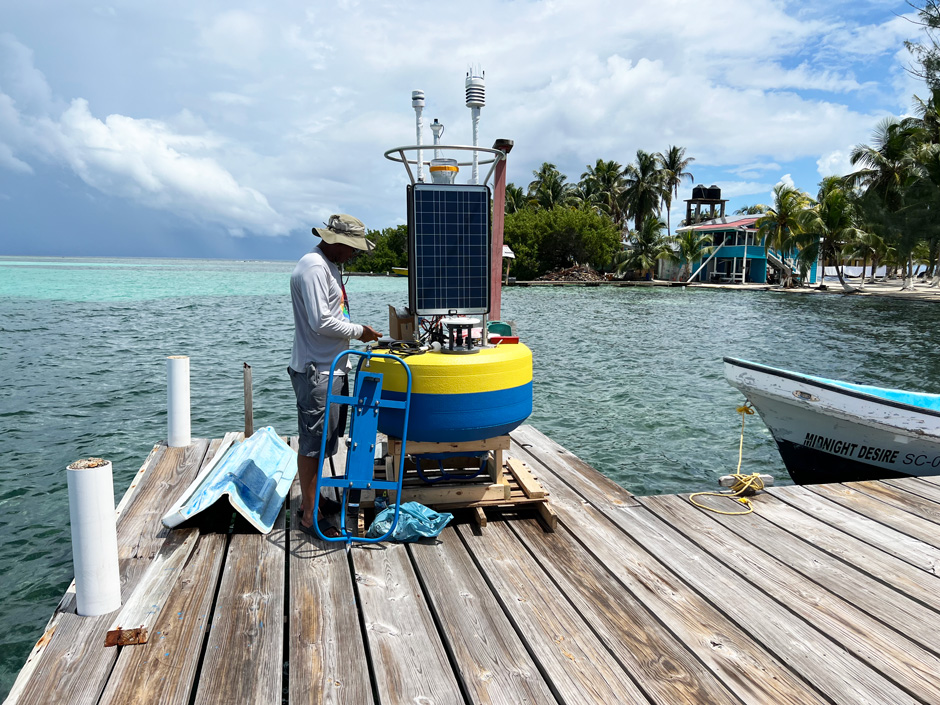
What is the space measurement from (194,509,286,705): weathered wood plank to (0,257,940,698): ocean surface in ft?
6.42

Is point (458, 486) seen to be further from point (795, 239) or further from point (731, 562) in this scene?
point (795, 239)

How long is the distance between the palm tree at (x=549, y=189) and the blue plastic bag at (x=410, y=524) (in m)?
71.4

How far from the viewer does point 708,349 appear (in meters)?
20.9

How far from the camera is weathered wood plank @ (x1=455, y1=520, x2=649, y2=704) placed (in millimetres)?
2674

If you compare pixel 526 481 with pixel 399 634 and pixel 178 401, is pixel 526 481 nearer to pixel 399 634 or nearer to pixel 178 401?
pixel 399 634

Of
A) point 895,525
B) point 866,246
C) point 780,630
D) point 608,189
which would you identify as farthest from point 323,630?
point 608,189

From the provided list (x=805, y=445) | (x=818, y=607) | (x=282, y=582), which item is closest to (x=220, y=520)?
(x=282, y=582)

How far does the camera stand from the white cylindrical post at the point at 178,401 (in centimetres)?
602

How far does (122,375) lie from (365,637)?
1436cm

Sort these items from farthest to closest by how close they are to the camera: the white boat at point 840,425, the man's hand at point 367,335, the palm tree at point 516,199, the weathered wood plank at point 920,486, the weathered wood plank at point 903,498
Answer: the palm tree at point 516,199
the white boat at point 840,425
the weathered wood plank at point 920,486
the weathered wood plank at point 903,498
the man's hand at point 367,335

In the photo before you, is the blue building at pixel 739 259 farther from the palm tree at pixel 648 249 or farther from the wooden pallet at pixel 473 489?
the wooden pallet at pixel 473 489

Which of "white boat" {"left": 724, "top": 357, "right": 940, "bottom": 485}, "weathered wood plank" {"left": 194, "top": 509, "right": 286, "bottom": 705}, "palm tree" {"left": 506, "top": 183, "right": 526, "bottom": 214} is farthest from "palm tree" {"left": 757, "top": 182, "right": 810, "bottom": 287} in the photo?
"weathered wood plank" {"left": 194, "top": 509, "right": 286, "bottom": 705}

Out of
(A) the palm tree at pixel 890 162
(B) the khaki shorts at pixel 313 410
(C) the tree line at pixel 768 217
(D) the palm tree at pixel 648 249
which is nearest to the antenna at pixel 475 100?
(B) the khaki shorts at pixel 313 410

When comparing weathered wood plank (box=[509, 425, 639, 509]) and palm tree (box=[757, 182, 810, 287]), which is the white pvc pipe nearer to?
weathered wood plank (box=[509, 425, 639, 509])
